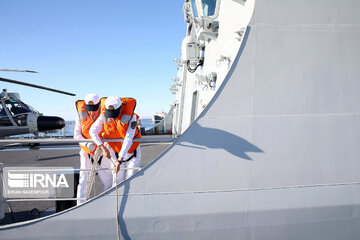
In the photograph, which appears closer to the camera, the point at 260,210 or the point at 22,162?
the point at 260,210

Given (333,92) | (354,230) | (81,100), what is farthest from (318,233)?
(81,100)

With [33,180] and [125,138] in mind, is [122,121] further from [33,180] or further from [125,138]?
[33,180]

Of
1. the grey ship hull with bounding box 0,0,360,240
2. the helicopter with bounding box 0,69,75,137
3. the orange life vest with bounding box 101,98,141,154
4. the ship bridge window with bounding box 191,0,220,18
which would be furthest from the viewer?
the helicopter with bounding box 0,69,75,137

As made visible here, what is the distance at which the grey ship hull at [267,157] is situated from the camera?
2223 mm

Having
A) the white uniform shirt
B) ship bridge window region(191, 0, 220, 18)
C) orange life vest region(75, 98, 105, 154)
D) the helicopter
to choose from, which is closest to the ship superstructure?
ship bridge window region(191, 0, 220, 18)

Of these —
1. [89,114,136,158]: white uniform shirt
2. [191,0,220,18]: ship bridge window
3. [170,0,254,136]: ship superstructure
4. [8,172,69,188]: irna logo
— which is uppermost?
[191,0,220,18]: ship bridge window

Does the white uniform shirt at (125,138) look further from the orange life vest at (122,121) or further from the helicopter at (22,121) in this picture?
the helicopter at (22,121)

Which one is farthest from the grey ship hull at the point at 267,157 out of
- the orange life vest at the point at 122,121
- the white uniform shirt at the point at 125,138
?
the orange life vest at the point at 122,121

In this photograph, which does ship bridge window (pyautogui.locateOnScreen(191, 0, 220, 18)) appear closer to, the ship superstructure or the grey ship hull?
the ship superstructure

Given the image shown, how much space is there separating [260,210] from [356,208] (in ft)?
3.59

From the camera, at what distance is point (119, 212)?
220cm

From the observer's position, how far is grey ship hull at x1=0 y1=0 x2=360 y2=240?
222 centimetres

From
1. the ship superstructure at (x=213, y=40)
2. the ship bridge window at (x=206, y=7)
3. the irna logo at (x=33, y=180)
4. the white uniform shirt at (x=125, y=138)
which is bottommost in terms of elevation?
the irna logo at (x=33, y=180)

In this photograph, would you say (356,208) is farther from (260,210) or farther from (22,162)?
(22,162)
